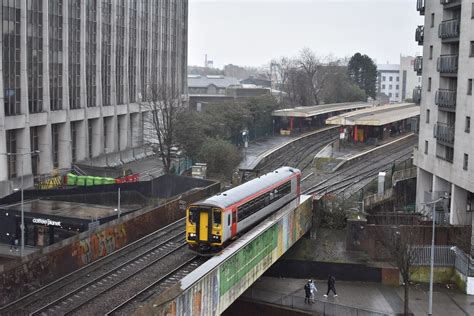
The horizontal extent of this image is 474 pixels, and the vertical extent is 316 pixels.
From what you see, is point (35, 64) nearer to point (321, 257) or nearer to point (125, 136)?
point (125, 136)

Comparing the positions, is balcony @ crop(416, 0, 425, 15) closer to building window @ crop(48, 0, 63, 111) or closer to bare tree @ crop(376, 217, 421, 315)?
bare tree @ crop(376, 217, 421, 315)

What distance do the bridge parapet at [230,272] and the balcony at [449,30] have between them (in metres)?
17.6

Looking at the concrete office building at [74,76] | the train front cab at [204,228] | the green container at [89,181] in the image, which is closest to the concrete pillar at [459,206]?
the train front cab at [204,228]

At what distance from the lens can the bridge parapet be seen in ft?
74.7

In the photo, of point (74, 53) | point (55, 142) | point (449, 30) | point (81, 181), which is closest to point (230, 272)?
point (449, 30)

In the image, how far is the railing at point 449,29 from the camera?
47375mm

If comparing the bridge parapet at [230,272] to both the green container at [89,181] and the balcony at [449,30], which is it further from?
the green container at [89,181]

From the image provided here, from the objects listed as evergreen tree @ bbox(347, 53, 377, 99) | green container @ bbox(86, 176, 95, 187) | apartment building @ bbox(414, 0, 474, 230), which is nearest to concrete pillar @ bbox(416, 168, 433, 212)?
apartment building @ bbox(414, 0, 474, 230)

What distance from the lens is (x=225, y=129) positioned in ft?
254

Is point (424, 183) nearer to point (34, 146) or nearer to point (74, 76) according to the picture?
point (34, 146)

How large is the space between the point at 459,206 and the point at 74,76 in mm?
42269

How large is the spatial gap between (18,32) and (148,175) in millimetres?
20042

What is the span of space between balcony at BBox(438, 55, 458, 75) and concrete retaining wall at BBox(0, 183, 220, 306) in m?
22.3

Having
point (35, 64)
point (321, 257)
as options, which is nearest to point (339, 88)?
point (35, 64)
